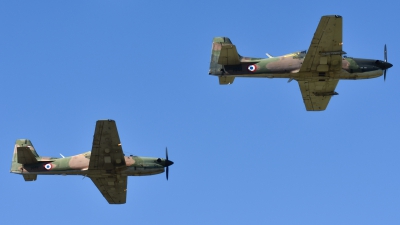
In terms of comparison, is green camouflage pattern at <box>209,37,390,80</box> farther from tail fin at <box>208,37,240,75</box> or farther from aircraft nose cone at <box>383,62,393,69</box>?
aircraft nose cone at <box>383,62,393,69</box>

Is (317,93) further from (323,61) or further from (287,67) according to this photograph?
(323,61)

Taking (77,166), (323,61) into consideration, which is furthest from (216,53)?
(77,166)

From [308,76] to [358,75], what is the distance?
11.7ft

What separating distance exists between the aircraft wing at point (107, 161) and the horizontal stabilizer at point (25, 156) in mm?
4623

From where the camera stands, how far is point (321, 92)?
67938mm

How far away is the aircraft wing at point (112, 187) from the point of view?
6900cm

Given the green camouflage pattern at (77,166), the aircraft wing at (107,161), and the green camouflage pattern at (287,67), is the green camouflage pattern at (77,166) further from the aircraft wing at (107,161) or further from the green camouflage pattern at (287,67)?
the green camouflage pattern at (287,67)

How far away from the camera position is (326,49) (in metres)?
62.7

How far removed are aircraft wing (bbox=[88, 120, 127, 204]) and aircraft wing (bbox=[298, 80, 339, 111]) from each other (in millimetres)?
14384

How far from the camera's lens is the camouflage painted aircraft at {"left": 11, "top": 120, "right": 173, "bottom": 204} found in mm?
64938

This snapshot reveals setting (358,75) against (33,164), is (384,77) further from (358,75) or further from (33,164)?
(33,164)

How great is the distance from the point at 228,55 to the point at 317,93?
28.0ft

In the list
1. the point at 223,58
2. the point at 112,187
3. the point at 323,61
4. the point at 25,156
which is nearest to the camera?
the point at 323,61

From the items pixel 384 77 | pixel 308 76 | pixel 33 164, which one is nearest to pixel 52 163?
pixel 33 164
